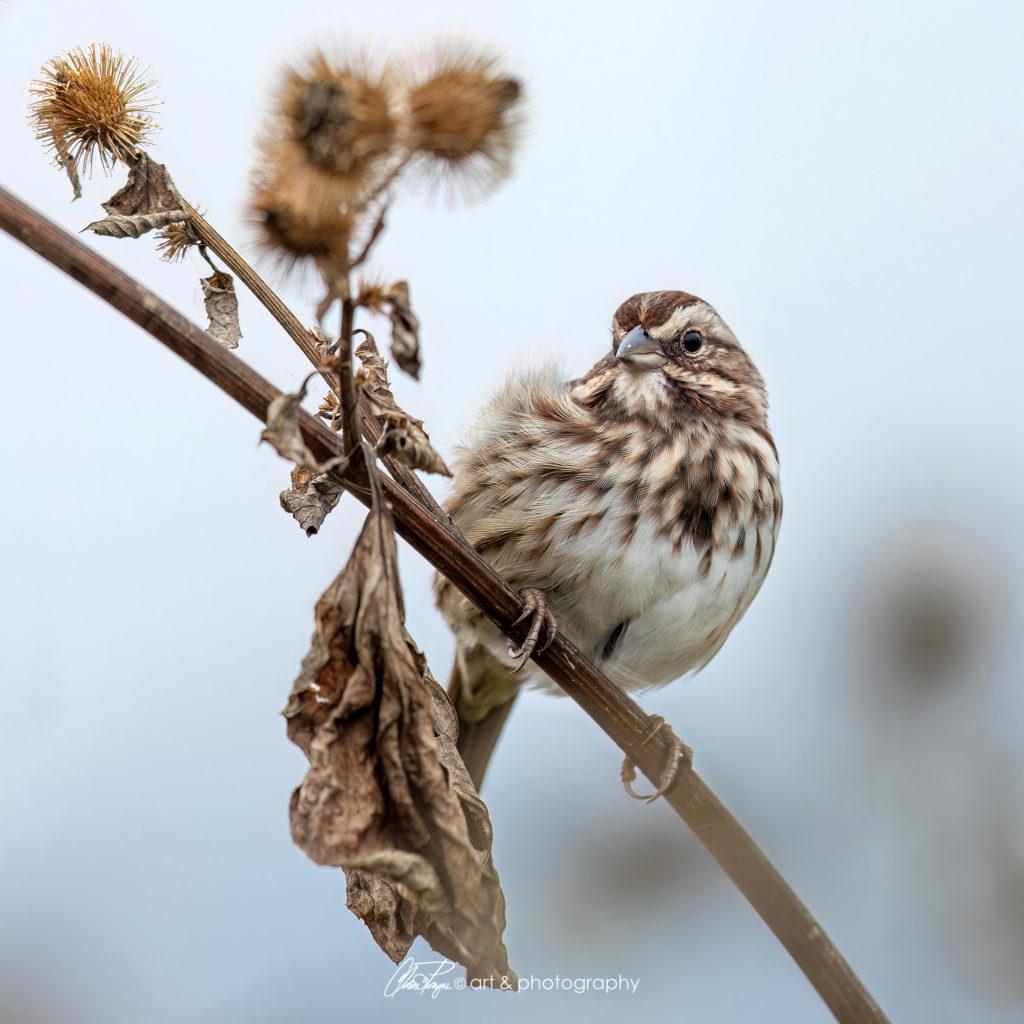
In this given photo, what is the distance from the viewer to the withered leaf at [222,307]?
233cm

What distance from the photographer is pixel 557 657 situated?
104 inches

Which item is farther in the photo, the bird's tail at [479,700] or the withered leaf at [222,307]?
the bird's tail at [479,700]

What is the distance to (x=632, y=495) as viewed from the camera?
3.69 metres

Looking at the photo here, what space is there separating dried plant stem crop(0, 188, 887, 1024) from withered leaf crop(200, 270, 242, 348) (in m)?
0.49

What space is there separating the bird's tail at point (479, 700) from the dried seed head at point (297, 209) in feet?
9.46

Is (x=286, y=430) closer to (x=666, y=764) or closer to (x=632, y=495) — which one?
(x=666, y=764)

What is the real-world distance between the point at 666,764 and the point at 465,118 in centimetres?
173

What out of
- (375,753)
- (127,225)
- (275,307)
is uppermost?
(127,225)

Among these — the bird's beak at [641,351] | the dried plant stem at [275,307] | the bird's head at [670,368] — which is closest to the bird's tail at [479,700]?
the bird's head at [670,368]

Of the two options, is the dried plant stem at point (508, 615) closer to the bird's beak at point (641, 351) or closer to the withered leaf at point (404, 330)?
the withered leaf at point (404, 330)

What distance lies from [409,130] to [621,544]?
220 centimetres

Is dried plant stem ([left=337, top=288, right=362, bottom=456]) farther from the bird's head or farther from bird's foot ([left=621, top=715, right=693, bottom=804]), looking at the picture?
the bird's head

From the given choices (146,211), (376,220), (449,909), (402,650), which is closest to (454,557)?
(402,650)

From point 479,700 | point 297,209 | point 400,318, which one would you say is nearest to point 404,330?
point 400,318
